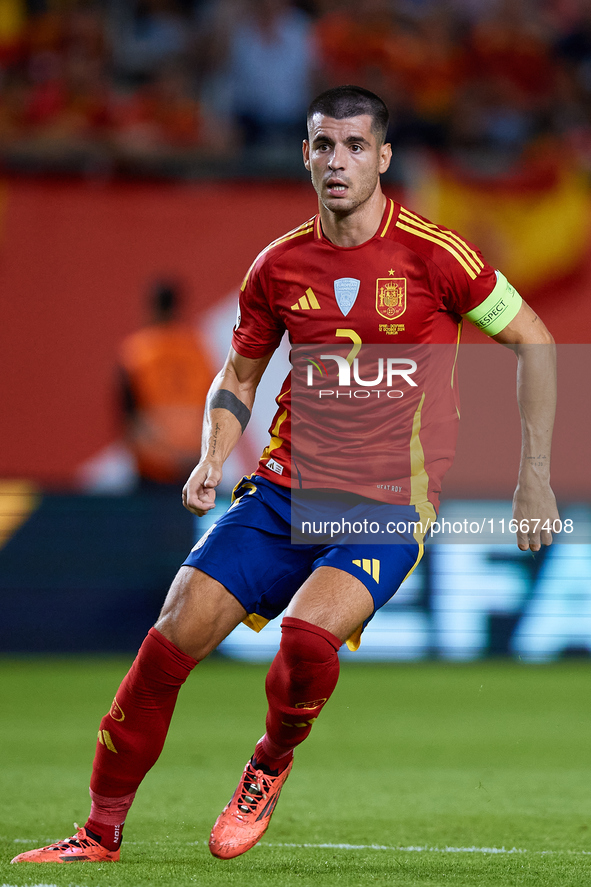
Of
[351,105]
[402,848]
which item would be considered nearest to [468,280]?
[351,105]

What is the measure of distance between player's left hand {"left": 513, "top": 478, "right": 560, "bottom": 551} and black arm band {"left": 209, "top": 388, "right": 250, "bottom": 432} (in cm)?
97

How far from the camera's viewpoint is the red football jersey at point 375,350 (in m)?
4.12

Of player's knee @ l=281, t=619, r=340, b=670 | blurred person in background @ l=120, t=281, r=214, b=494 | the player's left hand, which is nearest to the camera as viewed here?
player's knee @ l=281, t=619, r=340, b=670

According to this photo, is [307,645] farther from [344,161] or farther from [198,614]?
[344,161]

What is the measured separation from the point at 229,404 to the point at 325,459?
0.40 metres

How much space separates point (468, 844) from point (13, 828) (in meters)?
1.65

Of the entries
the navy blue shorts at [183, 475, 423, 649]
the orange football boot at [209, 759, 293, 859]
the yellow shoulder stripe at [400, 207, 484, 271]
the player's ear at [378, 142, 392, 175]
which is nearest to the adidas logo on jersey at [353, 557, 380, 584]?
the navy blue shorts at [183, 475, 423, 649]

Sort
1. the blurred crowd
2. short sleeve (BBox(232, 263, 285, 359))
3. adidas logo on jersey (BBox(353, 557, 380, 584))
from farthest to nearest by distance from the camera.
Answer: the blurred crowd, short sleeve (BBox(232, 263, 285, 359)), adidas logo on jersey (BBox(353, 557, 380, 584))

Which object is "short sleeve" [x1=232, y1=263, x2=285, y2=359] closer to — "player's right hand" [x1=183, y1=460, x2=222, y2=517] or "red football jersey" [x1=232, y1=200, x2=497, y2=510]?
"red football jersey" [x1=232, y1=200, x2=497, y2=510]

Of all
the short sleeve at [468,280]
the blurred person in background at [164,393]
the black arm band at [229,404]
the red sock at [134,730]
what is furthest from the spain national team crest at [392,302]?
the blurred person in background at [164,393]

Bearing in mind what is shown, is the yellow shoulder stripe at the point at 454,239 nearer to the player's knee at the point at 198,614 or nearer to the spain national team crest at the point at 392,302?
the spain national team crest at the point at 392,302

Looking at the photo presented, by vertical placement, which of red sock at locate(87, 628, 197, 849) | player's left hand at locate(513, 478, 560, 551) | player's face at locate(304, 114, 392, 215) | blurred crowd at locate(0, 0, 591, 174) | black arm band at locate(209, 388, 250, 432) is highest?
blurred crowd at locate(0, 0, 591, 174)

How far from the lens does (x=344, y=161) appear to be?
4.06 metres

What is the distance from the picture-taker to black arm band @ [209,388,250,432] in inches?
169
